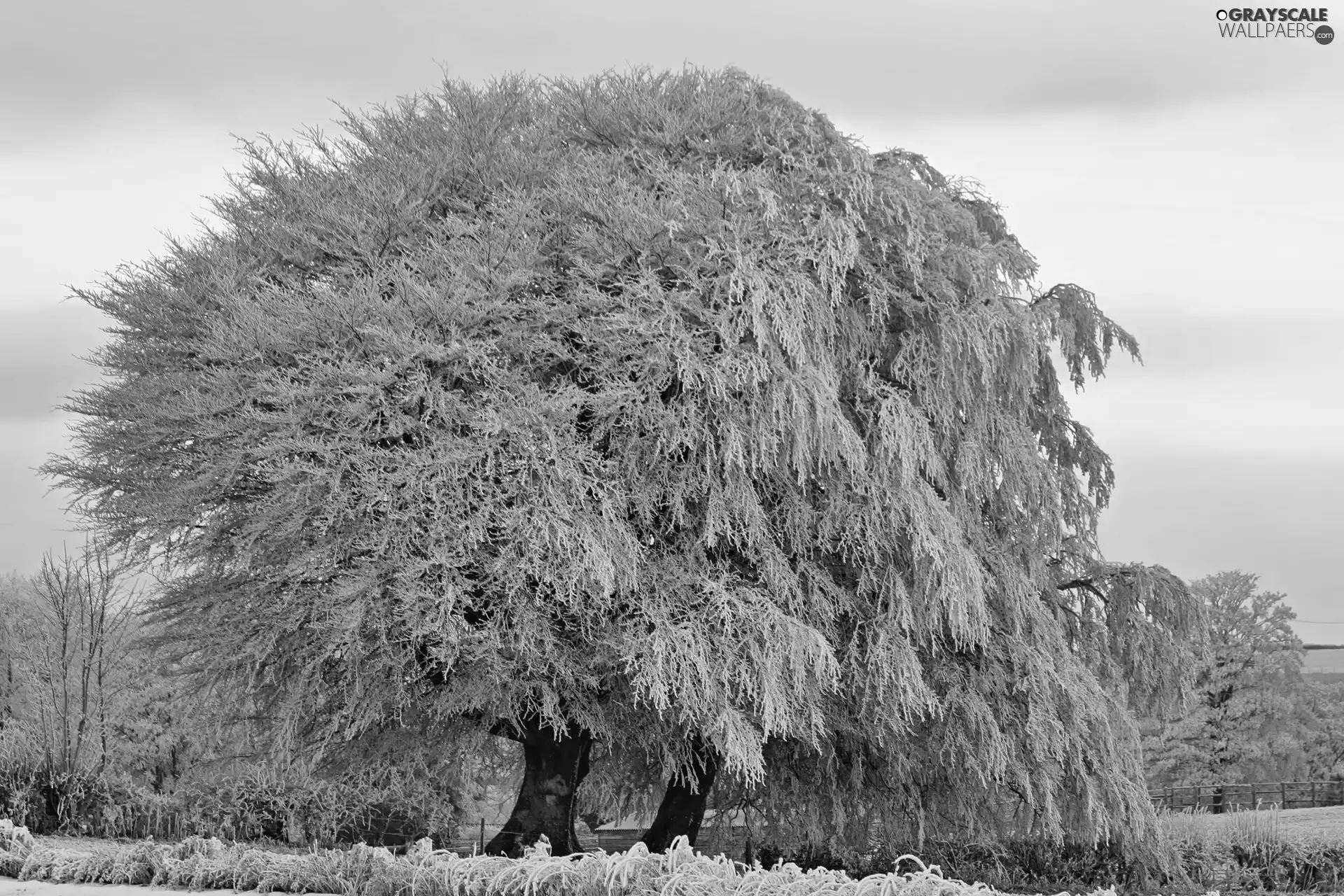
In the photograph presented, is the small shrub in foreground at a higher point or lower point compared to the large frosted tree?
lower

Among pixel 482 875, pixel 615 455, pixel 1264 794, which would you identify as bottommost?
pixel 1264 794

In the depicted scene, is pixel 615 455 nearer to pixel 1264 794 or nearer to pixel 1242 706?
pixel 1264 794

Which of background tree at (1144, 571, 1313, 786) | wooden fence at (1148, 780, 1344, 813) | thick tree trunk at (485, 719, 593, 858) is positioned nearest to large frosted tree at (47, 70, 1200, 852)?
thick tree trunk at (485, 719, 593, 858)

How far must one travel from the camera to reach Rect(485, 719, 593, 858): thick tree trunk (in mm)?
13219

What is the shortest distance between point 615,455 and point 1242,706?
96.9 feet

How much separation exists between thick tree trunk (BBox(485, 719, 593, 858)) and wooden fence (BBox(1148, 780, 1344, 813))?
19.6 meters

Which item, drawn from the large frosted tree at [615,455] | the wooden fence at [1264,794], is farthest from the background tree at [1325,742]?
the large frosted tree at [615,455]

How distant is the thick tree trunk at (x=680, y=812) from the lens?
14797 millimetres

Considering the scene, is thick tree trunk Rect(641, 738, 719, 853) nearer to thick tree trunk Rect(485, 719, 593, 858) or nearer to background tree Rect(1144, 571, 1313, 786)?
thick tree trunk Rect(485, 719, 593, 858)

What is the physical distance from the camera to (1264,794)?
1196 inches

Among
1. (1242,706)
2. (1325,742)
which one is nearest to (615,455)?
(1242,706)

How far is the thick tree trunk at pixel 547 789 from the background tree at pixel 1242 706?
2668 cm

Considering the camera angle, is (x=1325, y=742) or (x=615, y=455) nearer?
(x=615, y=455)

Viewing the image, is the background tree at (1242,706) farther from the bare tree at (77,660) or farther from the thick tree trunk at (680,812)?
the bare tree at (77,660)
